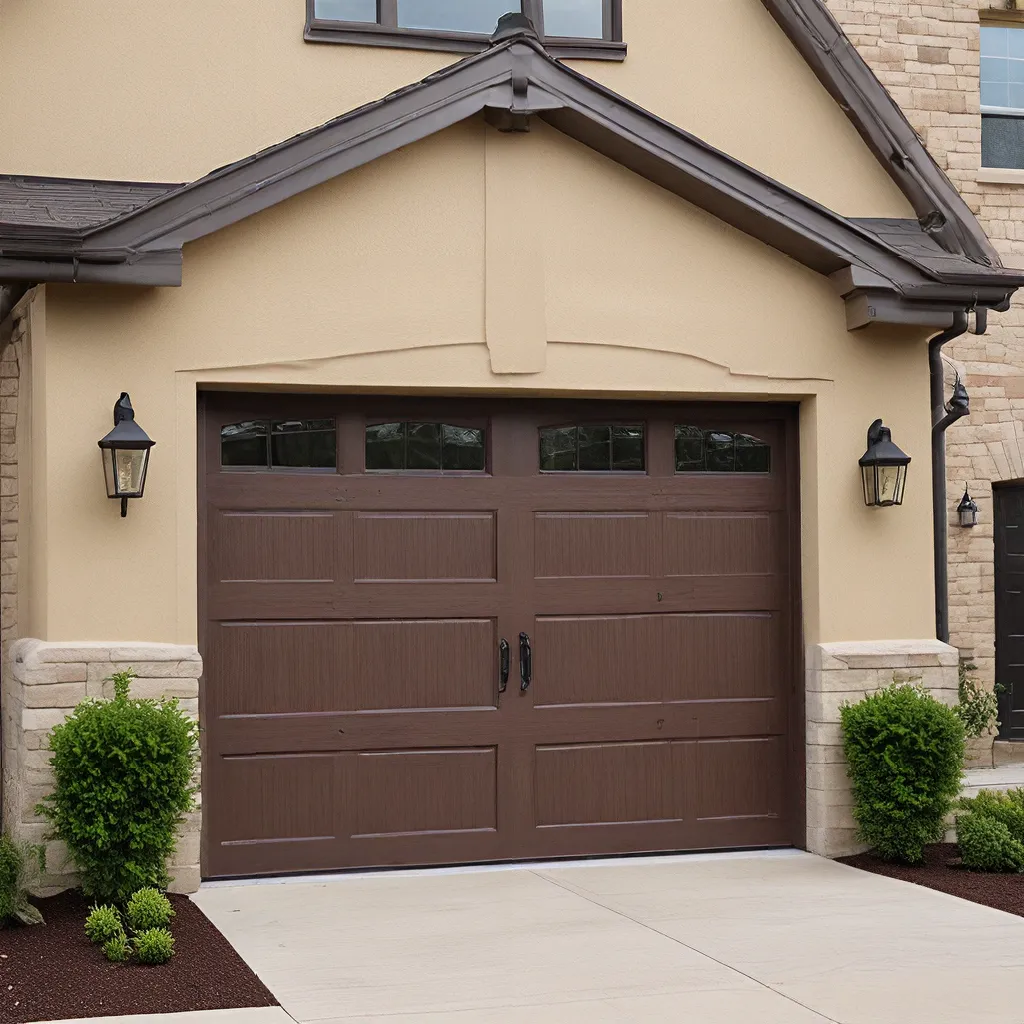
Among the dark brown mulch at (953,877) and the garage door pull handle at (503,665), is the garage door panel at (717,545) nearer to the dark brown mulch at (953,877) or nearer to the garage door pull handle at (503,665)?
the garage door pull handle at (503,665)

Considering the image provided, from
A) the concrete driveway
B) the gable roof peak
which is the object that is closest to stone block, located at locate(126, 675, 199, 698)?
the concrete driveway

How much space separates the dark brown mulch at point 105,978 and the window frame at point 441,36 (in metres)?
5.39

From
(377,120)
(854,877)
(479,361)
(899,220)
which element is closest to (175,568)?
(479,361)

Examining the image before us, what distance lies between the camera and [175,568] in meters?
7.74

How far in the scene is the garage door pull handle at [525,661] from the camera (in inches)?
336

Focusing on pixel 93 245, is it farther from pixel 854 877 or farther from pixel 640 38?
pixel 854 877

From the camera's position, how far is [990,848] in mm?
8195

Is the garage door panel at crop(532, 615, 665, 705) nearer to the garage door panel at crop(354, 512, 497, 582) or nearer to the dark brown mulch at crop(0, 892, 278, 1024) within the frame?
the garage door panel at crop(354, 512, 497, 582)

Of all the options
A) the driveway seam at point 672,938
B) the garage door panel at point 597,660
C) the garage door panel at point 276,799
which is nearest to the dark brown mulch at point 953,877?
the garage door panel at point 597,660

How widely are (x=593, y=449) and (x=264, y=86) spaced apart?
3016 mm

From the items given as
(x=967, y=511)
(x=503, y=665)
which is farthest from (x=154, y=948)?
(x=967, y=511)

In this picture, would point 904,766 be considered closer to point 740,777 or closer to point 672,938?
point 740,777

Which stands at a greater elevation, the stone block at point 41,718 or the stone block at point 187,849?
the stone block at point 41,718

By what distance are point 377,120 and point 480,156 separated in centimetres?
70
